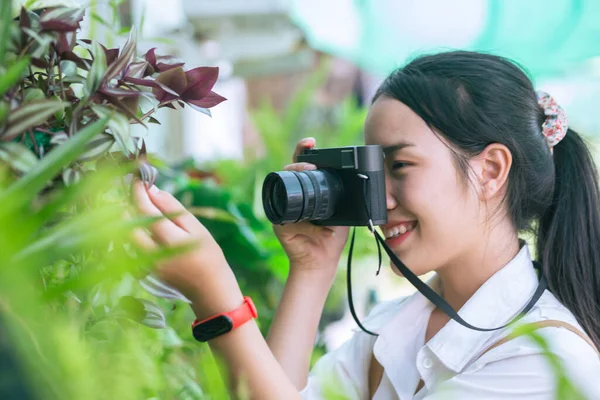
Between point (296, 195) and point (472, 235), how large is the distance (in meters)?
0.27

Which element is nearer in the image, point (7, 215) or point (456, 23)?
point (7, 215)

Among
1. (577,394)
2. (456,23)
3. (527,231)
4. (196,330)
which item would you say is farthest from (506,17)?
(577,394)

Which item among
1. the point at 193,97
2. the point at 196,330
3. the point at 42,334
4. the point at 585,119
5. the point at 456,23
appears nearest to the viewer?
the point at 42,334

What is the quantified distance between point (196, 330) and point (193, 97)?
0.25 metres

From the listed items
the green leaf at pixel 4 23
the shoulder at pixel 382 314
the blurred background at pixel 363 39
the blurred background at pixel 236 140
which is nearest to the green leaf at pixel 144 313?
the blurred background at pixel 236 140

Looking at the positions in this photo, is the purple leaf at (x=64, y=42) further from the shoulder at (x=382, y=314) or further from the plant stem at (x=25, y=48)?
the shoulder at (x=382, y=314)

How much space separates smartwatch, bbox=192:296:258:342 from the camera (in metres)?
0.66

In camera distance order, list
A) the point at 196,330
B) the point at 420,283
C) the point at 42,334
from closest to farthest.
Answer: the point at 42,334 → the point at 196,330 → the point at 420,283

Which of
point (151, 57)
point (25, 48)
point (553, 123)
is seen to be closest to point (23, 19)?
point (25, 48)

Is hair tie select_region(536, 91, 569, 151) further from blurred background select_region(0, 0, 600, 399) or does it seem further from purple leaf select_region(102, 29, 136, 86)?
purple leaf select_region(102, 29, 136, 86)

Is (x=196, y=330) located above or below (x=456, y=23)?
below

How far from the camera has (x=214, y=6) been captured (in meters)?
2.79

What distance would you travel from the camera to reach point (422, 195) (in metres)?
0.89

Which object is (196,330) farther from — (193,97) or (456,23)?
(456,23)
